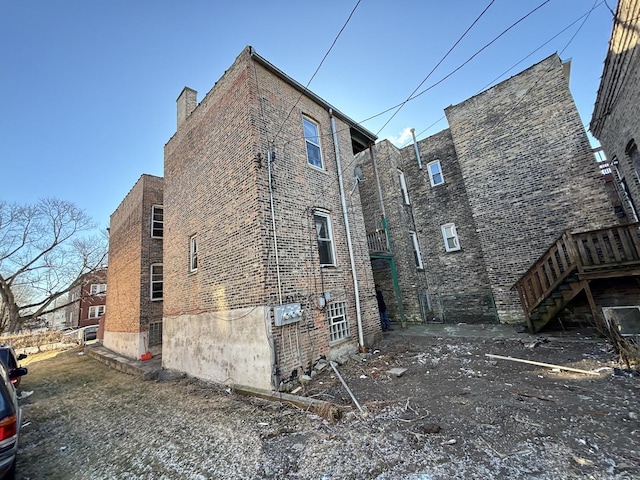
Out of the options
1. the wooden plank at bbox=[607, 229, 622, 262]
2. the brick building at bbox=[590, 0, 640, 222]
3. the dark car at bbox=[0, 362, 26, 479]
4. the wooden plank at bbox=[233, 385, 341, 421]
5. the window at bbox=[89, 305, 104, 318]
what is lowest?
the wooden plank at bbox=[233, 385, 341, 421]

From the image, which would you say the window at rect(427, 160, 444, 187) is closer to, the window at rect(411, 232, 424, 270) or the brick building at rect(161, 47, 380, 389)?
the window at rect(411, 232, 424, 270)

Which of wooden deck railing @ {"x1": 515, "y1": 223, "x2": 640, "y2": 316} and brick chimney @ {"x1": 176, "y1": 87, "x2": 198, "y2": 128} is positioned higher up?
brick chimney @ {"x1": 176, "y1": 87, "x2": 198, "y2": 128}

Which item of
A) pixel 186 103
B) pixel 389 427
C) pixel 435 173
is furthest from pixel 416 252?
pixel 186 103

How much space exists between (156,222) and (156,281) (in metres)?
3.06

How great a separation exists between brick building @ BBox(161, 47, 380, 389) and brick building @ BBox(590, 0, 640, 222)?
7.50m

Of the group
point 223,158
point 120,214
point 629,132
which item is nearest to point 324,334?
point 223,158

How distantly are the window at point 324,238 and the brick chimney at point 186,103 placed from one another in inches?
273

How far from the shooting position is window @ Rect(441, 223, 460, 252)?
12242 millimetres

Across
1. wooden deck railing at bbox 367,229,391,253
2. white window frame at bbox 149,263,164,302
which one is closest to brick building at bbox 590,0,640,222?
wooden deck railing at bbox 367,229,391,253

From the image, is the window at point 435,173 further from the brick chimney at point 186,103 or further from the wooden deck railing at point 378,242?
the brick chimney at point 186,103

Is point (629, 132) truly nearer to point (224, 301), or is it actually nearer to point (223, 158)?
point (223, 158)

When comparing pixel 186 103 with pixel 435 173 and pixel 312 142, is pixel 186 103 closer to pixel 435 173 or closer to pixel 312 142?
pixel 312 142

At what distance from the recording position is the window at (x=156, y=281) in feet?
41.3

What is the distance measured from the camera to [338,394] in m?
5.22
